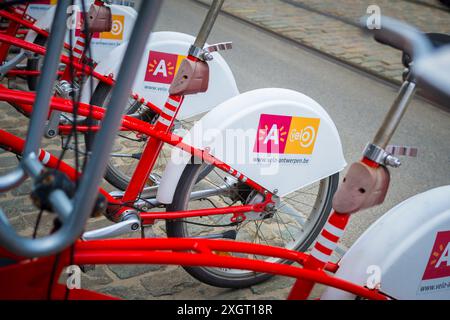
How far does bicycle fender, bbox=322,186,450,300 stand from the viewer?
2025mm

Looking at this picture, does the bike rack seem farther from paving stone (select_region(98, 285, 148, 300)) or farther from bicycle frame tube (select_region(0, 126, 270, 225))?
paving stone (select_region(98, 285, 148, 300))

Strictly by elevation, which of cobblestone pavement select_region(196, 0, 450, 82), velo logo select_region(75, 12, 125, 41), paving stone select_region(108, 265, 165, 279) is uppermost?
cobblestone pavement select_region(196, 0, 450, 82)

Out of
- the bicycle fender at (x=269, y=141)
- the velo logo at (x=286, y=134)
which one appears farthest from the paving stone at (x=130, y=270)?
the velo logo at (x=286, y=134)

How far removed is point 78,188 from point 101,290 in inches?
63.0

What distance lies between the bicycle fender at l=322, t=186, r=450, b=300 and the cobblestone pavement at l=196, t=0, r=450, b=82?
4.58 metres

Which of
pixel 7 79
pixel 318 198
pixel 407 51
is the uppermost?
pixel 407 51

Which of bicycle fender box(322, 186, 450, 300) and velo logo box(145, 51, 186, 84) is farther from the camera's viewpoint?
velo logo box(145, 51, 186, 84)

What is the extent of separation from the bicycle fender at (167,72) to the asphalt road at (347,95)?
1.16 meters

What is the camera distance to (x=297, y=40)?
7.56 m

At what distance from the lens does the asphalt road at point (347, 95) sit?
4516 millimetres

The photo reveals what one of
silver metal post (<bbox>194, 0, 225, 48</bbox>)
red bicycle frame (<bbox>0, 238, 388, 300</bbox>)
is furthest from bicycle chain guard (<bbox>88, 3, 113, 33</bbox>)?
red bicycle frame (<bbox>0, 238, 388, 300</bbox>)

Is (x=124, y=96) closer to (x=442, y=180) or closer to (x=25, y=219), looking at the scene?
(x=25, y=219)

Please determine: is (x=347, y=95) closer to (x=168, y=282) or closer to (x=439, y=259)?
(x=168, y=282)
